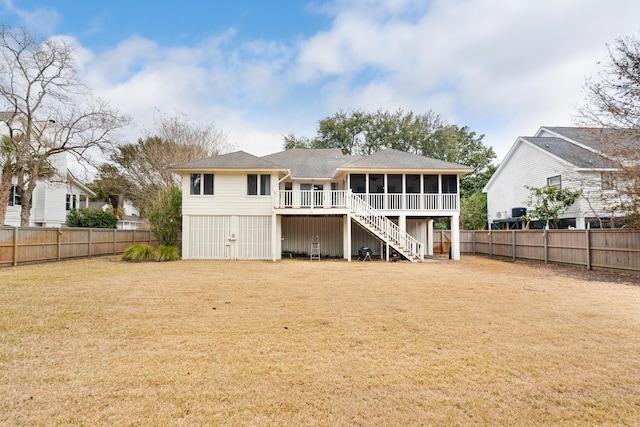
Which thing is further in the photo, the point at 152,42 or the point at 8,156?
the point at 8,156

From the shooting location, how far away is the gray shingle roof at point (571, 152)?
16.5 metres

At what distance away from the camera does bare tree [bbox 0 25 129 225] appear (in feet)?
53.9

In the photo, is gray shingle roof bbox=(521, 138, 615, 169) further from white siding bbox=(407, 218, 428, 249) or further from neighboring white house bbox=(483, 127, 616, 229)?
white siding bbox=(407, 218, 428, 249)

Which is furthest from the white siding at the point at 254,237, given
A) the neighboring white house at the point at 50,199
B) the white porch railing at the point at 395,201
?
the neighboring white house at the point at 50,199

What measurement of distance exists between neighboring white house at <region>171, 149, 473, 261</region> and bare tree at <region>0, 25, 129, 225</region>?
24.8ft

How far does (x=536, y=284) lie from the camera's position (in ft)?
29.7

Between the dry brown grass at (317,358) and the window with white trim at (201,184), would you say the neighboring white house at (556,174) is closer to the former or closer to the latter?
the dry brown grass at (317,358)

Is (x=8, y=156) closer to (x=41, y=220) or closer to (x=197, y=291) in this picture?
(x=41, y=220)

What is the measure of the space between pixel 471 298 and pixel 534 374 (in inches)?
153

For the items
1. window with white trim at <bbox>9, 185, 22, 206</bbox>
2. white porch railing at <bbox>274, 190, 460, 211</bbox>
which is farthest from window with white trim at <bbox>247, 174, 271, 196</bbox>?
window with white trim at <bbox>9, 185, 22, 206</bbox>

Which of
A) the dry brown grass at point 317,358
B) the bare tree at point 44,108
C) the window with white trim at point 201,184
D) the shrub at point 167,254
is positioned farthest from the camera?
the bare tree at point 44,108

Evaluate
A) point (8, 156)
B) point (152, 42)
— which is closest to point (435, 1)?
point (152, 42)

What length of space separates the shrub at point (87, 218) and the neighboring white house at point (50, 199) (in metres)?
0.80

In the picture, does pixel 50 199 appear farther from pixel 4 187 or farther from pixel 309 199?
pixel 309 199
